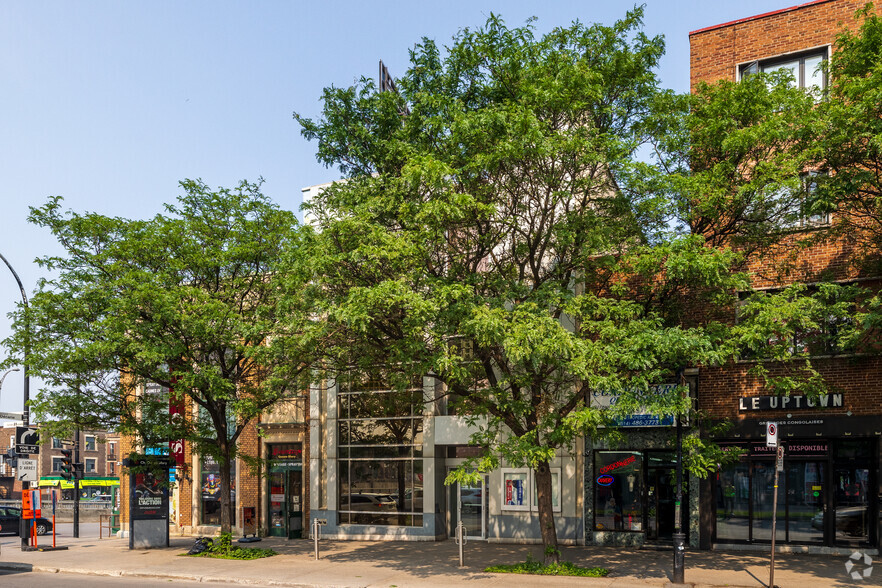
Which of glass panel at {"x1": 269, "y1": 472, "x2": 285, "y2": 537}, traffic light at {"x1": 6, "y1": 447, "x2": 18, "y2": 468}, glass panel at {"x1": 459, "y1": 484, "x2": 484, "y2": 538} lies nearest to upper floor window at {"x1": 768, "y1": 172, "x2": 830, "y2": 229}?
glass panel at {"x1": 459, "y1": 484, "x2": 484, "y2": 538}

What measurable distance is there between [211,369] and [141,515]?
281 inches

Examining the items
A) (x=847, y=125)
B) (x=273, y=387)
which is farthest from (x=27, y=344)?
(x=847, y=125)

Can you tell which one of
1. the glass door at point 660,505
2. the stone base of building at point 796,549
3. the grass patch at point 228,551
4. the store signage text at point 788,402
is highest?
the store signage text at point 788,402

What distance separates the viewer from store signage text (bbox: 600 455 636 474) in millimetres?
22516

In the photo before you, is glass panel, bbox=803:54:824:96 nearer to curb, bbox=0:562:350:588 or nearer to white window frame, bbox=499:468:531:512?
white window frame, bbox=499:468:531:512

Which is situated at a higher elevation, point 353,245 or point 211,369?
point 353,245

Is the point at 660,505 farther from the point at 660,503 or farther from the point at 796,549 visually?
the point at 796,549

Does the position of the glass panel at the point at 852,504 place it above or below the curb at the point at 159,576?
above

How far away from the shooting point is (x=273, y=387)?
20812 millimetres

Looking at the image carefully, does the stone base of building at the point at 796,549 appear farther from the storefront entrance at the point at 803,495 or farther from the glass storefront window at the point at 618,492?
the glass storefront window at the point at 618,492

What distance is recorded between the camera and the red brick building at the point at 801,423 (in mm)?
19500

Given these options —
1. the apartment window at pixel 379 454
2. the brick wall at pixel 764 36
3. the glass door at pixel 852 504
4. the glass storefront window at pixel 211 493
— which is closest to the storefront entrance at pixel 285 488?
the apartment window at pixel 379 454

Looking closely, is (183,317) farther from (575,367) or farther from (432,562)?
(575,367)

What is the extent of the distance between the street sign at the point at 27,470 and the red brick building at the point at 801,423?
64.8ft
